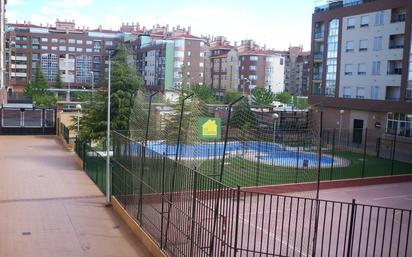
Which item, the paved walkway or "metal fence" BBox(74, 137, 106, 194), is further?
"metal fence" BBox(74, 137, 106, 194)

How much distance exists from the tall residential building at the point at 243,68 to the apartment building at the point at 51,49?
21.6 metres

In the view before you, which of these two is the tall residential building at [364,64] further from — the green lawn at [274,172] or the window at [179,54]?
the window at [179,54]

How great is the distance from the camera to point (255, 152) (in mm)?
23375

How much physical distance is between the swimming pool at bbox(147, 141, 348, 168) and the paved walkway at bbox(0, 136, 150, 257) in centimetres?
408

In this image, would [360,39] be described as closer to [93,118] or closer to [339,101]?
[339,101]

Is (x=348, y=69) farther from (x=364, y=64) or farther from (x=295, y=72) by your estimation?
(x=295, y=72)

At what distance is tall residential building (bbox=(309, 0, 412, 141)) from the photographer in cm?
3644

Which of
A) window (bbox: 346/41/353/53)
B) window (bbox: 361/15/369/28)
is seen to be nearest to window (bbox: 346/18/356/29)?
window (bbox: 361/15/369/28)

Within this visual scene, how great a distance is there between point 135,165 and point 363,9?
33.3 metres

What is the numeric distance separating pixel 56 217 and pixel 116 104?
43.3 feet

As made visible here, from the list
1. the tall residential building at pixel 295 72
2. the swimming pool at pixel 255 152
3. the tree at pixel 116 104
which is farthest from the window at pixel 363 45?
the tall residential building at pixel 295 72

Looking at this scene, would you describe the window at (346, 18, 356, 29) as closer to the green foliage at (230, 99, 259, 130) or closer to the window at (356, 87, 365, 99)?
the window at (356, 87, 365, 99)

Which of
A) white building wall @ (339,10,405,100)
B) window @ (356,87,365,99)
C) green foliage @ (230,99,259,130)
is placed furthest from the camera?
window @ (356,87,365,99)

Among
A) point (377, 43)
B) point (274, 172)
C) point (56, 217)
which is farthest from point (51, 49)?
point (56, 217)
